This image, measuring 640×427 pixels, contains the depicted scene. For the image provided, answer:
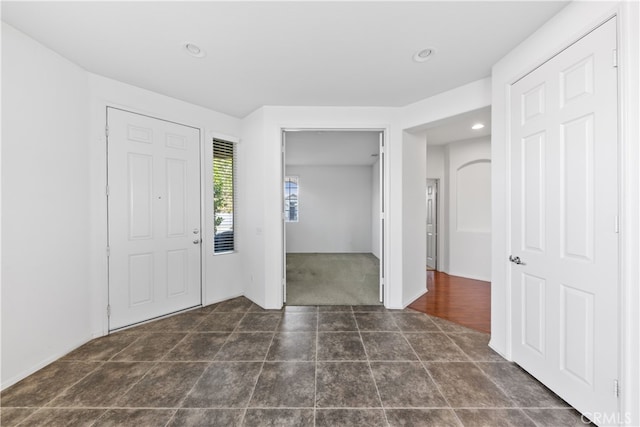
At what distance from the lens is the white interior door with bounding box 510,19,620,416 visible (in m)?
1.32

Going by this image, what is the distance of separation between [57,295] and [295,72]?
9.59 ft

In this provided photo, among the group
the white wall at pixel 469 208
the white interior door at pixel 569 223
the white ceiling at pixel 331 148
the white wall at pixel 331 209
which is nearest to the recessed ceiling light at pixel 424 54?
the white interior door at pixel 569 223

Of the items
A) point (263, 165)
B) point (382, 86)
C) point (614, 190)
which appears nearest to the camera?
point (614, 190)

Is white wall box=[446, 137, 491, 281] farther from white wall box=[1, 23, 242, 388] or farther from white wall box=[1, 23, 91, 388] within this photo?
white wall box=[1, 23, 91, 388]

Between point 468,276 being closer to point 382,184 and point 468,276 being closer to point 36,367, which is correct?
point 382,184

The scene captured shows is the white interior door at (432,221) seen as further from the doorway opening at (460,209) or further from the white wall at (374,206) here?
the white wall at (374,206)

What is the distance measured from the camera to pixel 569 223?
1520 millimetres

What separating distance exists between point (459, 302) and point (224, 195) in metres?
3.67

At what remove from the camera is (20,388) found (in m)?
1.68

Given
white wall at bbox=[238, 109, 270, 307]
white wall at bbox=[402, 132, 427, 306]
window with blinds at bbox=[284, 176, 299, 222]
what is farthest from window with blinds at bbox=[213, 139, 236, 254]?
window with blinds at bbox=[284, 176, 299, 222]

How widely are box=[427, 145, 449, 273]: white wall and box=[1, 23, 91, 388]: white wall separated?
5.21 m

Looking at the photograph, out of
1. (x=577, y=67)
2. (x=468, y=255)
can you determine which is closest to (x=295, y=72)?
(x=577, y=67)

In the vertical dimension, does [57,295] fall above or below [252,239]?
below

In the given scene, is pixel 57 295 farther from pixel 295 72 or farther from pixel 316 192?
pixel 316 192
